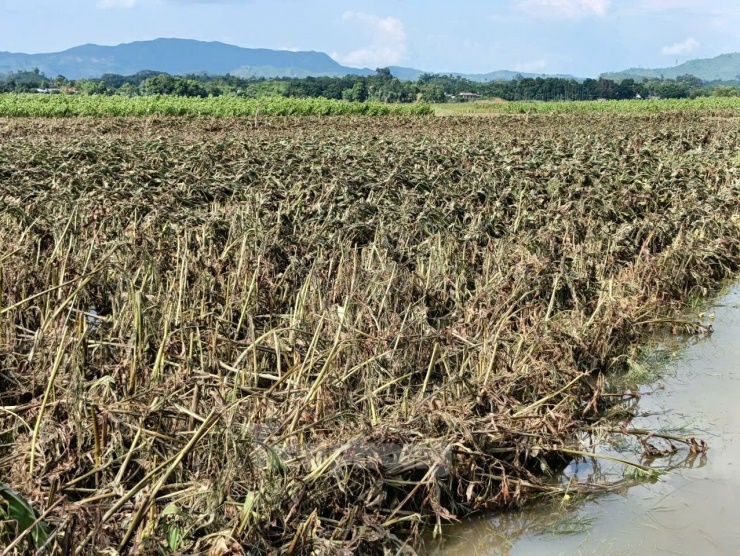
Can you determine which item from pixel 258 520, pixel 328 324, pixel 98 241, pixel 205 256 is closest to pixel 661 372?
pixel 328 324

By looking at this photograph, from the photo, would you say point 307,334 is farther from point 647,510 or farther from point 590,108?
point 590,108

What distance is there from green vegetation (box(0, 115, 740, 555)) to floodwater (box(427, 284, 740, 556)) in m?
0.14

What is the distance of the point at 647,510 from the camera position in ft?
12.5

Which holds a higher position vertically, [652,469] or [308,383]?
[308,383]

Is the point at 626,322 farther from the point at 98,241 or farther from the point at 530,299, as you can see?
the point at 98,241

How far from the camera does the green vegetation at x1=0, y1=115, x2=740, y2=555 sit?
302 centimetres

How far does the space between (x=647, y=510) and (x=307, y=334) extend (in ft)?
5.94

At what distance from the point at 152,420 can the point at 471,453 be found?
1.38 m

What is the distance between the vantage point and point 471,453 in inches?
139

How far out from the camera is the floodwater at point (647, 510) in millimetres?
3529

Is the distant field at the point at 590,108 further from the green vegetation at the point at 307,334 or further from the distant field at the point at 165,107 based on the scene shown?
the green vegetation at the point at 307,334

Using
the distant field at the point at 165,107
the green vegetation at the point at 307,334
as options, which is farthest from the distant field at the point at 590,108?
the green vegetation at the point at 307,334

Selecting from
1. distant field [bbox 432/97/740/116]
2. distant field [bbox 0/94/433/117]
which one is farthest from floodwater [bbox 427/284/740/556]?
distant field [bbox 432/97/740/116]

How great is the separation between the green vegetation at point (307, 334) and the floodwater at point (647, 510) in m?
0.14
